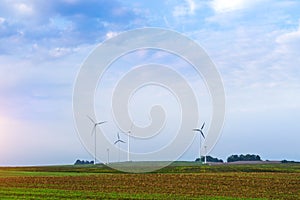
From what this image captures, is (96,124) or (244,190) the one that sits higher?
(96,124)

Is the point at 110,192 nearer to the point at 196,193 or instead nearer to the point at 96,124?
the point at 196,193

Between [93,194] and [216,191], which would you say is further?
[216,191]

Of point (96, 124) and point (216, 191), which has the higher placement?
point (96, 124)

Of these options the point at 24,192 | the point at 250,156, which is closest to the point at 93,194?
the point at 24,192

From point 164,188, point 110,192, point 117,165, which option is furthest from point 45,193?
point 117,165

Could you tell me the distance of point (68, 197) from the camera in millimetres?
35844

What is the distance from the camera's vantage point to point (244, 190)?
143 feet

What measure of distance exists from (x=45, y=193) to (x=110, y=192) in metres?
5.37

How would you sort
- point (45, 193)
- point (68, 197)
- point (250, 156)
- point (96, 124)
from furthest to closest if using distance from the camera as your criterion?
point (250, 156), point (96, 124), point (45, 193), point (68, 197)

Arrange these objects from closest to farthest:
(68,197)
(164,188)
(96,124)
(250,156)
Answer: (68,197)
(164,188)
(96,124)
(250,156)

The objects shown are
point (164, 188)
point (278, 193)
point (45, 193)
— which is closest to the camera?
point (45, 193)

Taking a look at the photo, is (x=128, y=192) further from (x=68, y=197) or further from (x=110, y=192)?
(x=68, y=197)

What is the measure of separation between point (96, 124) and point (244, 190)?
50.3 m

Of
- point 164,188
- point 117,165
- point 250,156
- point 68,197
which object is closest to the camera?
point 68,197
